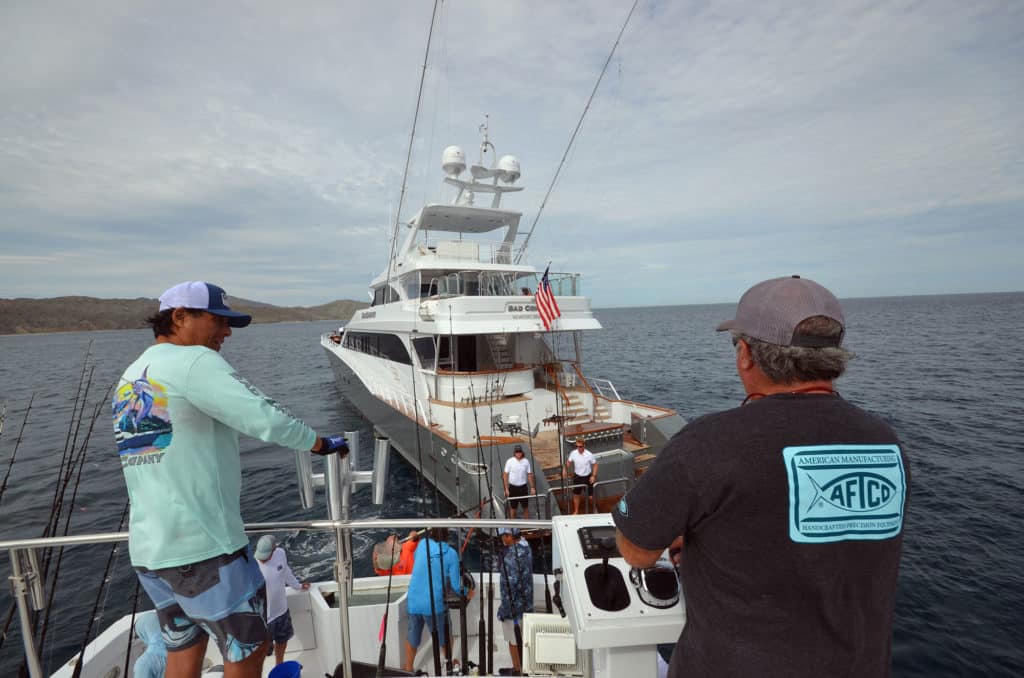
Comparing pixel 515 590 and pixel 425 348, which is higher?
pixel 425 348

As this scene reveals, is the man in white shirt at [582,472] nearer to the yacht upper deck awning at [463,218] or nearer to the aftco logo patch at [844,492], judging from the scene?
the aftco logo patch at [844,492]

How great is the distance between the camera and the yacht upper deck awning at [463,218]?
476 inches

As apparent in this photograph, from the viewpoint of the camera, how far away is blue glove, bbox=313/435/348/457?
2.03m

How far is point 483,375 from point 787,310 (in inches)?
360

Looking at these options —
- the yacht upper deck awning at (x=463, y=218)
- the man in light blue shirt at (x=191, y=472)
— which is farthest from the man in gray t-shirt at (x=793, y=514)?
the yacht upper deck awning at (x=463, y=218)

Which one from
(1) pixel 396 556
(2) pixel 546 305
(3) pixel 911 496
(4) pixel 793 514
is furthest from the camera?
(2) pixel 546 305

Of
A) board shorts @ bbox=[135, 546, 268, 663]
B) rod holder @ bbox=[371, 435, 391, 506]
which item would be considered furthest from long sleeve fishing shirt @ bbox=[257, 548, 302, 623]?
rod holder @ bbox=[371, 435, 391, 506]

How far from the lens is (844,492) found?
1.02 metres

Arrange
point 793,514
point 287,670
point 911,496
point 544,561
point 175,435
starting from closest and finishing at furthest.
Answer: point 793,514 → point 175,435 → point 287,670 → point 544,561 → point 911,496

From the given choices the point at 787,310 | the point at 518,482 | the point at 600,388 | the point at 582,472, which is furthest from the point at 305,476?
the point at 600,388

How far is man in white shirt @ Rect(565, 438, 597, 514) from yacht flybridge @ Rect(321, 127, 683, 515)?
0.60 ft

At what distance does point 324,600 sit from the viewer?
3.78 meters

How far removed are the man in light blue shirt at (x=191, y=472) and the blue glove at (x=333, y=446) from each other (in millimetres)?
103

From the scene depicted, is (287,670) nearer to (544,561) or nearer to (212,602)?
(212,602)
